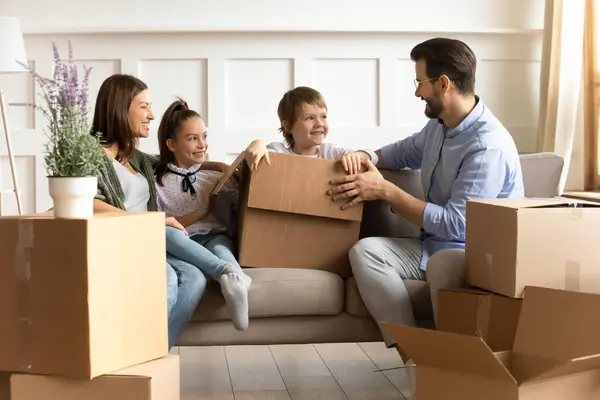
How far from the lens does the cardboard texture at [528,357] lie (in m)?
1.81

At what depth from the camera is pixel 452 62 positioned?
277 cm

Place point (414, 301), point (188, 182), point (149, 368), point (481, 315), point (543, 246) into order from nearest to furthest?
point (149, 368) < point (543, 246) < point (481, 315) < point (414, 301) < point (188, 182)

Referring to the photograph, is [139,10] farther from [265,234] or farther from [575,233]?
[575,233]

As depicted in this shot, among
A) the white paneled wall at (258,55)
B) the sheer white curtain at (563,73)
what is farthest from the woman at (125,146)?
the sheer white curtain at (563,73)

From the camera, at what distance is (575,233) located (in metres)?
2.22

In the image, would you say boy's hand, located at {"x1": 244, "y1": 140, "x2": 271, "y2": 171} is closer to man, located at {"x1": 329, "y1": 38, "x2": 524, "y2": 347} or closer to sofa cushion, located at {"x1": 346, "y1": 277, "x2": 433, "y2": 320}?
man, located at {"x1": 329, "y1": 38, "x2": 524, "y2": 347}

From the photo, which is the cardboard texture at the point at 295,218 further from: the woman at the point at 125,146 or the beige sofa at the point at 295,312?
the woman at the point at 125,146

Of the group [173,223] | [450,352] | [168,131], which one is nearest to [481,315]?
[450,352]

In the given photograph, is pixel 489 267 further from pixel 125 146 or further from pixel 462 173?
pixel 125 146

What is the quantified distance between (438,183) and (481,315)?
62 cm

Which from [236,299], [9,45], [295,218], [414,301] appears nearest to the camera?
[236,299]

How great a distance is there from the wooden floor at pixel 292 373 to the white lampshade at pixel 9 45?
1593 mm

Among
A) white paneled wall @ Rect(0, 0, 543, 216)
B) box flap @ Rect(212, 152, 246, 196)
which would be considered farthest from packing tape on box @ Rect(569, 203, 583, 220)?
white paneled wall @ Rect(0, 0, 543, 216)

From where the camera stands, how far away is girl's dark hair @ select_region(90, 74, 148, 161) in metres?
2.81
